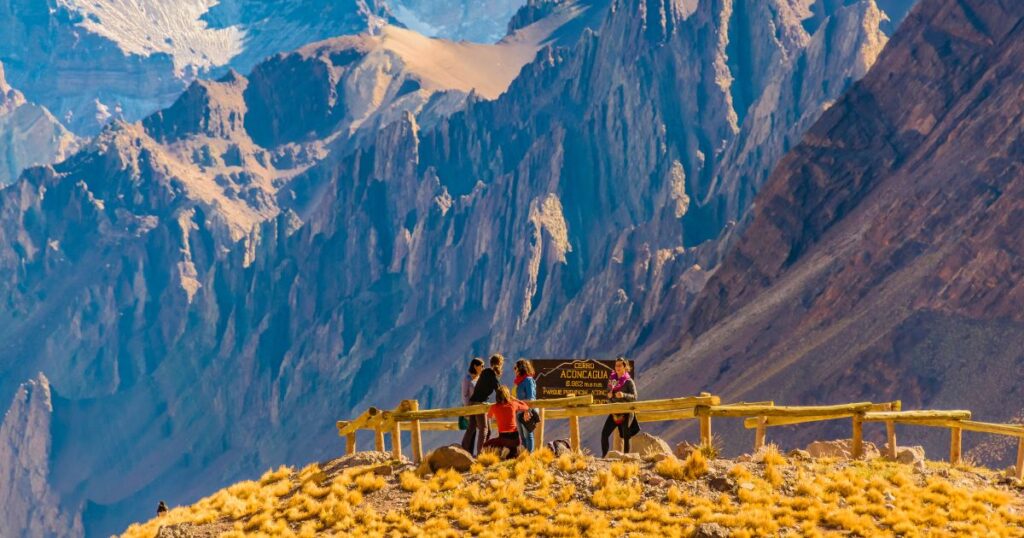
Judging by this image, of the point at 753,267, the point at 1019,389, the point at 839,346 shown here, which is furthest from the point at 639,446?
the point at 753,267

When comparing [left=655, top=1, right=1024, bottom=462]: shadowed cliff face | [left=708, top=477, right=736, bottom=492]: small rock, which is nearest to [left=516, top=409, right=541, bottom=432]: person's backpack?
[left=708, top=477, right=736, bottom=492]: small rock

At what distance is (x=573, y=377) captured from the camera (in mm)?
34031

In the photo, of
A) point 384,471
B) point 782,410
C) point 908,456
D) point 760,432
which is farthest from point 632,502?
point 908,456

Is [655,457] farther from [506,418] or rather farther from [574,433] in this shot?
[506,418]

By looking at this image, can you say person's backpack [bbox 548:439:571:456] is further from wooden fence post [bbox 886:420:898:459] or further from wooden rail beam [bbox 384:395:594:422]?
wooden fence post [bbox 886:420:898:459]

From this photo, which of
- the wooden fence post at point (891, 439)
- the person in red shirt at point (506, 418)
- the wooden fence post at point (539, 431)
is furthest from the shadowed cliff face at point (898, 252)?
the person in red shirt at point (506, 418)

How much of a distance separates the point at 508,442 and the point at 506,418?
31.0 inches

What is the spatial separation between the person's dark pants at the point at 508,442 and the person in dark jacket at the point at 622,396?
1.91 meters

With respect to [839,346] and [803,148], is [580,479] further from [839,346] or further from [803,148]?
[803,148]

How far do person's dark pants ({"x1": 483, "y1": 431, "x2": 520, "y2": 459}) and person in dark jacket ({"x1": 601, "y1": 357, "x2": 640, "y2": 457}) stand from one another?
191 cm

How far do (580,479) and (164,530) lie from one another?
8.25 metres

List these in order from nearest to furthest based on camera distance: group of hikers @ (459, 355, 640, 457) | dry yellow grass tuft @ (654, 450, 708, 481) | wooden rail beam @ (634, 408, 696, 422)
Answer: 1. dry yellow grass tuft @ (654, 450, 708, 481)
2. group of hikers @ (459, 355, 640, 457)
3. wooden rail beam @ (634, 408, 696, 422)

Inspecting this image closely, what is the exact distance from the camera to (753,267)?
157 meters

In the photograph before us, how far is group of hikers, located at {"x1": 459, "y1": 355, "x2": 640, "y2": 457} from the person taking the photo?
31734mm
